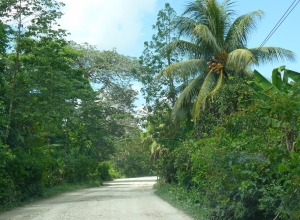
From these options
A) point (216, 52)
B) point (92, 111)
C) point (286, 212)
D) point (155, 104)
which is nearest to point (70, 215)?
point (286, 212)

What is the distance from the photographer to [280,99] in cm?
941

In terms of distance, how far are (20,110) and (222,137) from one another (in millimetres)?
10548

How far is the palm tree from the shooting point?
18.9 m

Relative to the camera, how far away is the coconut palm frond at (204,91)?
60.3ft

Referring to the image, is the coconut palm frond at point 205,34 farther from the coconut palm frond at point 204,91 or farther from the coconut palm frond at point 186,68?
the coconut palm frond at point 204,91

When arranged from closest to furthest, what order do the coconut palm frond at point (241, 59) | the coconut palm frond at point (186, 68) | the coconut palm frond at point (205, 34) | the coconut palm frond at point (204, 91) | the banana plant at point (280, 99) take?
1. the banana plant at point (280, 99)
2. the coconut palm frond at point (241, 59)
3. the coconut palm frond at point (204, 91)
4. the coconut palm frond at point (205, 34)
5. the coconut palm frond at point (186, 68)

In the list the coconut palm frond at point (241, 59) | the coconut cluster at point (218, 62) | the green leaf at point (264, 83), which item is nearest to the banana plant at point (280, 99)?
the green leaf at point (264, 83)

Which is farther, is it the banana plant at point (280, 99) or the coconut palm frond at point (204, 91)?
the coconut palm frond at point (204, 91)

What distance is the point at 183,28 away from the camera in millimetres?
20266

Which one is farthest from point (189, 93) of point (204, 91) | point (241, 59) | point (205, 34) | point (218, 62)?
point (241, 59)

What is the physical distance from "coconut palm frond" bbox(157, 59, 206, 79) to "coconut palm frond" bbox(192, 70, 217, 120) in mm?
711

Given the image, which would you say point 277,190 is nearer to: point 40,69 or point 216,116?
point 216,116

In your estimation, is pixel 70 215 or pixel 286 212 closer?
pixel 286 212

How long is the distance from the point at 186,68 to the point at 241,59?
8.68 feet
